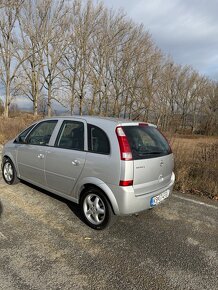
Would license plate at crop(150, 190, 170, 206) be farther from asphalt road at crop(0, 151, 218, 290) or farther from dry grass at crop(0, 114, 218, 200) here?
dry grass at crop(0, 114, 218, 200)

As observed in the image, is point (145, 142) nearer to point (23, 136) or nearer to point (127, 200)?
point (127, 200)

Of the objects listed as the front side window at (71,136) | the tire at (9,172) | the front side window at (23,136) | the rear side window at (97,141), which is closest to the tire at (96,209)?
the rear side window at (97,141)

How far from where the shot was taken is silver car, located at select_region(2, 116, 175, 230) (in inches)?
138

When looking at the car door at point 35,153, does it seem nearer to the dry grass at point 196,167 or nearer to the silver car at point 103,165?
the silver car at point 103,165

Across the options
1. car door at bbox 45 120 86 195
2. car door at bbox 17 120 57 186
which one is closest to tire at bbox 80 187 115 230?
car door at bbox 45 120 86 195

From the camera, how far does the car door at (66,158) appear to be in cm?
400

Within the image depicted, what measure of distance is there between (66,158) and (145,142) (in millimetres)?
1351

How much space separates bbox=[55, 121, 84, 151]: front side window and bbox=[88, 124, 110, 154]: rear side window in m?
0.18

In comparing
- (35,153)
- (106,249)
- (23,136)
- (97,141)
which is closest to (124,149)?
(97,141)

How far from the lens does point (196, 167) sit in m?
6.74

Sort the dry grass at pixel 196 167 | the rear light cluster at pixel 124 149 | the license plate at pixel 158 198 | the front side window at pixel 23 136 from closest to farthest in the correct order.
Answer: the rear light cluster at pixel 124 149 < the license plate at pixel 158 198 < the front side window at pixel 23 136 < the dry grass at pixel 196 167

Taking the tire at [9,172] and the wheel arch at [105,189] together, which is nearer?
the wheel arch at [105,189]

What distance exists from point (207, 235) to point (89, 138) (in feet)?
7.79

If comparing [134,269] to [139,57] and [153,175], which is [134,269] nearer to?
[153,175]
